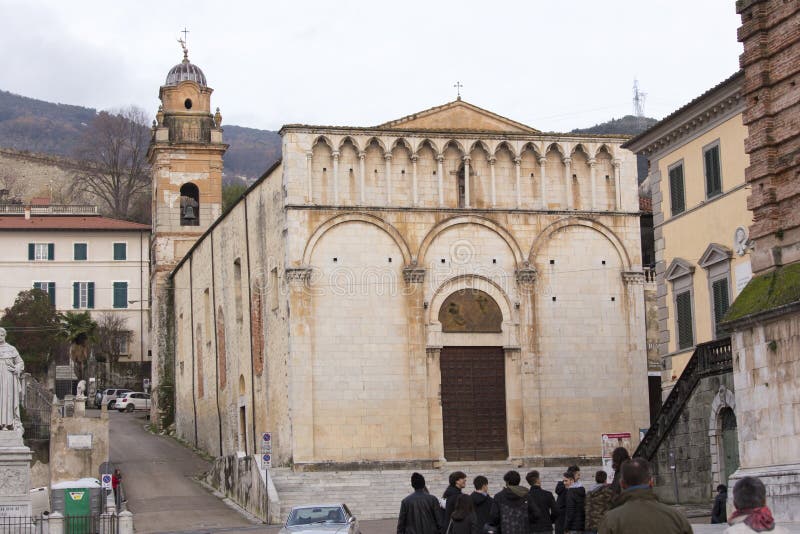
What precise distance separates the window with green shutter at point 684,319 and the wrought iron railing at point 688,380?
189 cm

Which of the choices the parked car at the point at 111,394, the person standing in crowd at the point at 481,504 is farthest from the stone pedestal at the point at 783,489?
the parked car at the point at 111,394

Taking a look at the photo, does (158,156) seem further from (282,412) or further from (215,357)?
(282,412)

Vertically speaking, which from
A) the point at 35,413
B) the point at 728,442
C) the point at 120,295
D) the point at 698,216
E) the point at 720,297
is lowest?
the point at 728,442

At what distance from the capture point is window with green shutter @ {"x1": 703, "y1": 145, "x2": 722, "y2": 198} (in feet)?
106

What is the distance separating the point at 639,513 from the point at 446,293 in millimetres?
33761

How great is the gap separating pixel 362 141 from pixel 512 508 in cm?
Answer: 2756

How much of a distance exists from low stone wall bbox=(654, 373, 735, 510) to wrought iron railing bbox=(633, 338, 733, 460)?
4.9 inches

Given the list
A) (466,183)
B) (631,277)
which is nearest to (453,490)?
(466,183)

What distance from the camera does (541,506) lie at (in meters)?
16.8

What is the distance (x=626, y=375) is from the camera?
143 feet

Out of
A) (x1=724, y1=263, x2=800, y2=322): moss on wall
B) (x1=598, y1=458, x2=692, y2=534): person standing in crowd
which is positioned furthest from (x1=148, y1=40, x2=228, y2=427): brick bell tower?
(x1=598, y1=458, x2=692, y2=534): person standing in crowd

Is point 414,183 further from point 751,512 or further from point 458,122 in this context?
point 751,512

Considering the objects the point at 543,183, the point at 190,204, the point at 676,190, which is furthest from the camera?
the point at 190,204

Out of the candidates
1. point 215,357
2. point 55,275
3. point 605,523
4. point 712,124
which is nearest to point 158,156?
point 215,357
